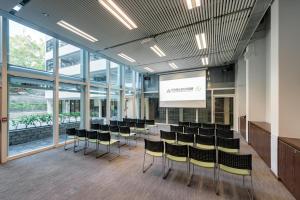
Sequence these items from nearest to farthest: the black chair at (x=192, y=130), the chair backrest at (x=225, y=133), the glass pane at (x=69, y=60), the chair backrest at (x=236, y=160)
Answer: the chair backrest at (x=236, y=160) → the chair backrest at (x=225, y=133) → the black chair at (x=192, y=130) → the glass pane at (x=69, y=60)

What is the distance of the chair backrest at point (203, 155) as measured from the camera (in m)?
2.91

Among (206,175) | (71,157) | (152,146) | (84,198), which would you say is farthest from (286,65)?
(71,157)

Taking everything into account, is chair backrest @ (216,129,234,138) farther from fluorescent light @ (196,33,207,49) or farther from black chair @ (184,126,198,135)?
fluorescent light @ (196,33,207,49)

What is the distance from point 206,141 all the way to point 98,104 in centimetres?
619

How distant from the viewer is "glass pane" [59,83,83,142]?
19.5ft

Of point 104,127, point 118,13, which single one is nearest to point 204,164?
point 118,13

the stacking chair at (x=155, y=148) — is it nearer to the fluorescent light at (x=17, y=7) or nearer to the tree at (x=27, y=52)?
the fluorescent light at (x=17, y=7)

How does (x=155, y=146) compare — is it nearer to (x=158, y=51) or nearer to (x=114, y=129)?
(x=114, y=129)

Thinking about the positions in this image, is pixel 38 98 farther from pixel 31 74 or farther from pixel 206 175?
pixel 206 175

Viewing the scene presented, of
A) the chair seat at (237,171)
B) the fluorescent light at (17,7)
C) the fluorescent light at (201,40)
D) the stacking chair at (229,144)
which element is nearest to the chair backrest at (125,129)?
the stacking chair at (229,144)

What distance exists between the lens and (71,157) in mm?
4457

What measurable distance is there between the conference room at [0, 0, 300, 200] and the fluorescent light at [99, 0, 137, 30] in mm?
26

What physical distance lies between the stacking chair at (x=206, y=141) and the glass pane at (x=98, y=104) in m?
5.57

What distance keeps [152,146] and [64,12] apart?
A: 4157 mm
